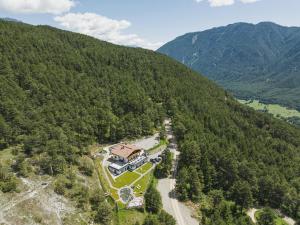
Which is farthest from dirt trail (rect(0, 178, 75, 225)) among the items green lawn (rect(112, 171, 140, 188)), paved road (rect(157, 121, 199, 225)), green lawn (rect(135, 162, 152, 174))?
green lawn (rect(135, 162, 152, 174))

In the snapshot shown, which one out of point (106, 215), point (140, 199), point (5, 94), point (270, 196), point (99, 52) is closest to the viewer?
point (106, 215)

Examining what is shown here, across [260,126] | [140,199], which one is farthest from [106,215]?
[260,126]

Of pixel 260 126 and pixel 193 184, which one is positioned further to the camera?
pixel 260 126

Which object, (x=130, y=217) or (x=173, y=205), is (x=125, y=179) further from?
(x=130, y=217)

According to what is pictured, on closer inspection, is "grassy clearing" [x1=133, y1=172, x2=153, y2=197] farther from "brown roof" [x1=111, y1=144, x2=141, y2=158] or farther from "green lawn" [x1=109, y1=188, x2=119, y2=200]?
"brown roof" [x1=111, y1=144, x2=141, y2=158]

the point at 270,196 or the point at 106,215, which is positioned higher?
the point at 106,215

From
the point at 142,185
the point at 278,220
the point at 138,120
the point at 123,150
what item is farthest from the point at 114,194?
the point at 278,220

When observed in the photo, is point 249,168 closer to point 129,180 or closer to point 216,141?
point 216,141
